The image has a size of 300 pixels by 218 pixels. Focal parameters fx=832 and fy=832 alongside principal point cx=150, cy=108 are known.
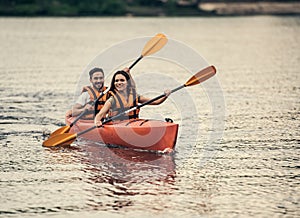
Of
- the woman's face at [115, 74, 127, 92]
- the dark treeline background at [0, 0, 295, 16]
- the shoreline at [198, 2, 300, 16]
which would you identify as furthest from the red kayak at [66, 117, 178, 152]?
the shoreline at [198, 2, 300, 16]

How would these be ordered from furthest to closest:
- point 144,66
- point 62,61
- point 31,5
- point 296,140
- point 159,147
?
point 31,5, point 62,61, point 144,66, point 296,140, point 159,147

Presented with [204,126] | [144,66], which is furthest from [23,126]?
[144,66]

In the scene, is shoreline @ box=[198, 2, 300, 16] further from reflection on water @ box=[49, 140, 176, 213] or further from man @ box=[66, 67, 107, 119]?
reflection on water @ box=[49, 140, 176, 213]

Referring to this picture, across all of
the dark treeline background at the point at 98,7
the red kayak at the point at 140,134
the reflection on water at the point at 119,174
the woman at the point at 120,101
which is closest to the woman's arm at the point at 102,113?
the woman at the point at 120,101

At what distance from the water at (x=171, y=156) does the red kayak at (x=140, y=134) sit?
23cm

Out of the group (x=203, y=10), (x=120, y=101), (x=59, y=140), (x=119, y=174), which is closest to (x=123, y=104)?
(x=120, y=101)

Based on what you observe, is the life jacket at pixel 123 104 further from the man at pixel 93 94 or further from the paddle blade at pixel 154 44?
the paddle blade at pixel 154 44

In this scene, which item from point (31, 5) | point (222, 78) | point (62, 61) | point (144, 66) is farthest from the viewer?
point (31, 5)

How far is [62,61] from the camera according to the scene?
37438mm

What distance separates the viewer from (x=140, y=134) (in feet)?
56.5

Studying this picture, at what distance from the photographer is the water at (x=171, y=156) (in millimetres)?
13870

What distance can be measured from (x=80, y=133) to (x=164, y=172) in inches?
120

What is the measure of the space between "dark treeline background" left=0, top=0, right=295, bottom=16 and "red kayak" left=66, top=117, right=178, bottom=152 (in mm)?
54231

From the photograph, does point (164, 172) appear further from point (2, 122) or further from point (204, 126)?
point (2, 122)
